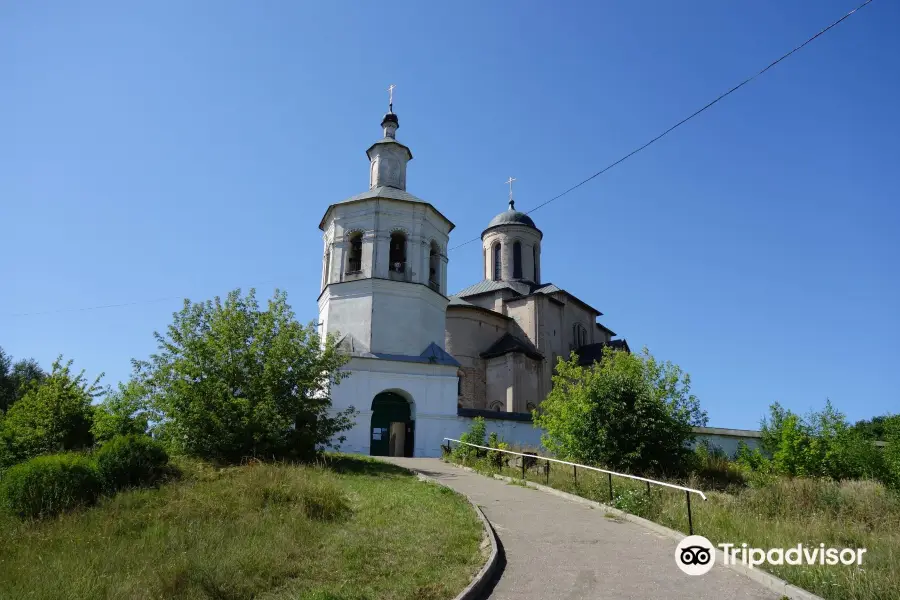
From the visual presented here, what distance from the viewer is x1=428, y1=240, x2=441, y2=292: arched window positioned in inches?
927

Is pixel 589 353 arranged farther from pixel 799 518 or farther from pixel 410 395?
pixel 799 518

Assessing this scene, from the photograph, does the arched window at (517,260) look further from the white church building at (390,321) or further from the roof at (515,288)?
the white church building at (390,321)

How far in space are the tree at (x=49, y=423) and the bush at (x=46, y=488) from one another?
913cm

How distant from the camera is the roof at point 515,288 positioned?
34547mm

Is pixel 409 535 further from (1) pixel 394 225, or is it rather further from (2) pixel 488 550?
(1) pixel 394 225

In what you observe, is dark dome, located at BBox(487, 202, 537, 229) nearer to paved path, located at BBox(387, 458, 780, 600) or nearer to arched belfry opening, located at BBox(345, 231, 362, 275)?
arched belfry opening, located at BBox(345, 231, 362, 275)

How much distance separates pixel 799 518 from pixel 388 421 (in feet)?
45.9

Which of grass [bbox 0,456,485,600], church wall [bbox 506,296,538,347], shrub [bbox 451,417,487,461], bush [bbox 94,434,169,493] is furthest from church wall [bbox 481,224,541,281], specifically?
bush [bbox 94,434,169,493]

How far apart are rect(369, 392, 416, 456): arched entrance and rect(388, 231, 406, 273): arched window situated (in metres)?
4.60

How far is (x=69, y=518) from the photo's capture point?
360 inches

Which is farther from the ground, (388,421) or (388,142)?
(388,142)

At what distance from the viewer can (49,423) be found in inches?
740

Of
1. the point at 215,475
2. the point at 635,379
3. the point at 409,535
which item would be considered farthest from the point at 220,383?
the point at 635,379

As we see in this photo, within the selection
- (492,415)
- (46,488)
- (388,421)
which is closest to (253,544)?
(46,488)
